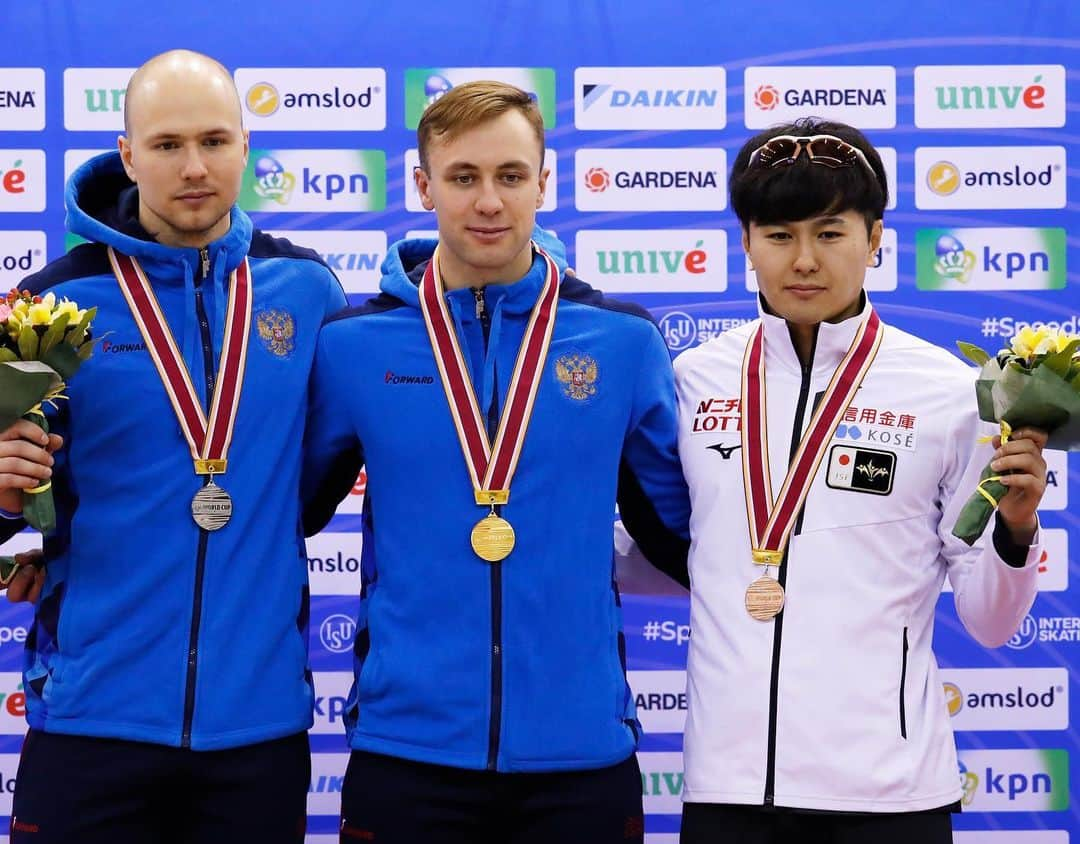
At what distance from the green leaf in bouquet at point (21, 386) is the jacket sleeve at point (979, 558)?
165 cm

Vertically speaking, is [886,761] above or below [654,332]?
below

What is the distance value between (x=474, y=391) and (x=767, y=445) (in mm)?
572

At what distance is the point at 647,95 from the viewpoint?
427 centimetres

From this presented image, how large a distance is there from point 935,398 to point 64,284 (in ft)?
5.62

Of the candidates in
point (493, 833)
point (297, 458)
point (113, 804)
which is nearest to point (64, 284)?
point (297, 458)

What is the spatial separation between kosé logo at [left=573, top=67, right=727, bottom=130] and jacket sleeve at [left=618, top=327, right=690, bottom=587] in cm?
177

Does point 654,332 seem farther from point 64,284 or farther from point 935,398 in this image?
point 64,284

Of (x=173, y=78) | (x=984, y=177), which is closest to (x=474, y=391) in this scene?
(x=173, y=78)

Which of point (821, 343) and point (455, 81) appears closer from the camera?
point (821, 343)

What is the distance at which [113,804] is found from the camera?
242 centimetres

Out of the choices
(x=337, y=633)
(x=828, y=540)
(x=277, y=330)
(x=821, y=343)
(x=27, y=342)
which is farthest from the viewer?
(x=337, y=633)

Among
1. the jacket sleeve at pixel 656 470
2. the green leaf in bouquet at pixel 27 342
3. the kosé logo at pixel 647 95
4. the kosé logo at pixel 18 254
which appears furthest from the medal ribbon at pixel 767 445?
the kosé logo at pixel 18 254

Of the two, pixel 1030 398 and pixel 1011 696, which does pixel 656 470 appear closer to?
pixel 1030 398

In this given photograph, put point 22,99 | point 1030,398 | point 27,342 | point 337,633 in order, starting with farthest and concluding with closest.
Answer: point 337,633 → point 22,99 → point 27,342 → point 1030,398
